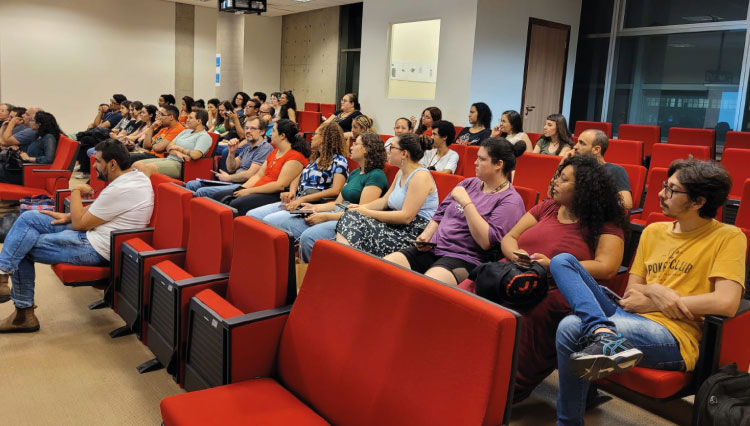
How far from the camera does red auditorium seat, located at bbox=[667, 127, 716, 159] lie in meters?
6.50

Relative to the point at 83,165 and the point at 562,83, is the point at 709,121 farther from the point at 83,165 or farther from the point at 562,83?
the point at 83,165

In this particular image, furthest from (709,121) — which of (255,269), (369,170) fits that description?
(255,269)

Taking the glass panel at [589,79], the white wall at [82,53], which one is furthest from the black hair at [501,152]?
the white wall at [82,53]

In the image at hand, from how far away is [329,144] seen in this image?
422 centimetres

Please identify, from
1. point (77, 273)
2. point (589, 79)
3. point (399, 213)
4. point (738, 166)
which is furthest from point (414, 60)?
point (77, 273)

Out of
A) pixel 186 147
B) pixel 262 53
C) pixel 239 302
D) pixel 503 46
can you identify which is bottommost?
pixel 239 302

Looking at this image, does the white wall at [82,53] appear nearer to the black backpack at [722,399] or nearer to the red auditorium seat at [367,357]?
the red auditorium seat at [367,357]

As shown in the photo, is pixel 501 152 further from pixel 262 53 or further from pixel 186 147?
pixel 262 53

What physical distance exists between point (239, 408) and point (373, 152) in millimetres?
2373

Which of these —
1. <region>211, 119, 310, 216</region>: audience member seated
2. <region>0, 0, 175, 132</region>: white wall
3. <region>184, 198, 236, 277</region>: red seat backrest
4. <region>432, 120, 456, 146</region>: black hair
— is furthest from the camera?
<region>0, 0, 175, 132</region>: white wall

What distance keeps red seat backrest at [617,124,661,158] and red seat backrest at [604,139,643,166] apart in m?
1.83

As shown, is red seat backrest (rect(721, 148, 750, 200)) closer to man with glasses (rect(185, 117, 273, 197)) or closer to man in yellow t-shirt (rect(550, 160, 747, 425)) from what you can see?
man in yellow t-shirt (rect(550, 160, 747, 425))

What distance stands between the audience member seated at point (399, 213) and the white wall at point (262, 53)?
1154cm

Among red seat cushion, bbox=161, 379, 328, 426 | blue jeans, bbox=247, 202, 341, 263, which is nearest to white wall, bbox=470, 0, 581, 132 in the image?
blue jeans, bbox=247, 202, 341, 263
